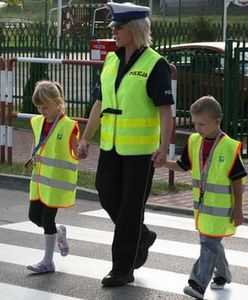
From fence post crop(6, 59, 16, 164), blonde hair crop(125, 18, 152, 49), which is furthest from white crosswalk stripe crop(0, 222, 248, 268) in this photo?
fence post crop(6, 59, 16, 164)

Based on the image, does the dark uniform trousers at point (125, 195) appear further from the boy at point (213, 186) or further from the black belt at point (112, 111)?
the boy at point (213, 186)

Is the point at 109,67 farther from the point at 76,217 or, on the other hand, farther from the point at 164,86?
the point at 76,217

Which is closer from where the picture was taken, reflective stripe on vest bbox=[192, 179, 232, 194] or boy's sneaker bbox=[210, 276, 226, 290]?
reflective stripe on vest bbox=[192, 179, 232, 194]

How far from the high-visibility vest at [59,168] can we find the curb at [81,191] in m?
2.76

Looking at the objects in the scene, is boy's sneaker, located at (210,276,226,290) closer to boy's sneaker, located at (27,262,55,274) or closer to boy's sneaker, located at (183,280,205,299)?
boy's sneaker, located at (183,280,205,299)

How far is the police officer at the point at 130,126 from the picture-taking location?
6.28 metres

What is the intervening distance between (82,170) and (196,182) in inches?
225

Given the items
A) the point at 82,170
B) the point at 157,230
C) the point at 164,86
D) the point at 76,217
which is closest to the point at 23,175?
the point at 82,170

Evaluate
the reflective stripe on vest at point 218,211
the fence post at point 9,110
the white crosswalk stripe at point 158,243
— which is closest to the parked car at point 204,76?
the fence post at point 9,110

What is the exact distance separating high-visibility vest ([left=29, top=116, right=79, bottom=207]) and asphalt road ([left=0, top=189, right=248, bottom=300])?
59 cm

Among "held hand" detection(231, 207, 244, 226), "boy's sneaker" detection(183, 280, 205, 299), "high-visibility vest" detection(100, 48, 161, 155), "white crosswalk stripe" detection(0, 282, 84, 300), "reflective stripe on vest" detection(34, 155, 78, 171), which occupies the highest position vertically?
"high-visibility vest" detection(100, 48, 161, 155)

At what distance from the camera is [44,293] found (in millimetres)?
6402

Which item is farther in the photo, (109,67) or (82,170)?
(82,170)

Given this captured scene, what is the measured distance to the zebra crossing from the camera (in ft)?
21.0
